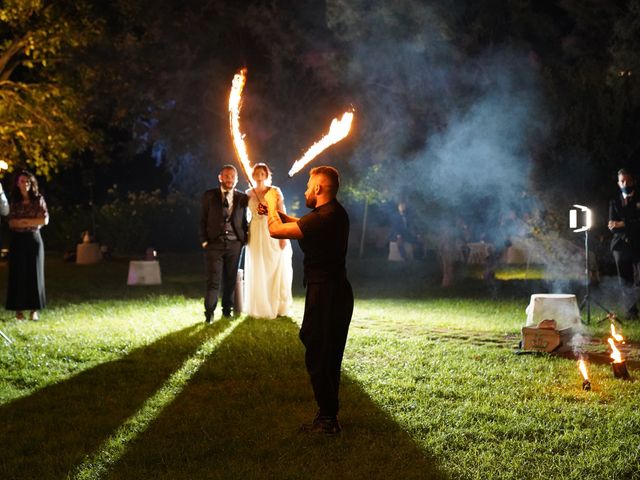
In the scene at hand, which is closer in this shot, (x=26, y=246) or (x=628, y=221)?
(x=26, y=246)

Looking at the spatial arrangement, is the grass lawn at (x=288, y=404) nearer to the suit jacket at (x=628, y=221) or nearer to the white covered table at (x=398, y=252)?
the suit jacket at (x=628, y=221)

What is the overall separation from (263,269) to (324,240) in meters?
6.71

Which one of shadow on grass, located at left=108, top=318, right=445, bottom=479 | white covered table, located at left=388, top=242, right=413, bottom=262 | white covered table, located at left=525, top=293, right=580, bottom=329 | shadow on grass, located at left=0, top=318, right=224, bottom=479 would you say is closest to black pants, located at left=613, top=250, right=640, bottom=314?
white covered table, located at left=525, top=293, right=580, bottom=329

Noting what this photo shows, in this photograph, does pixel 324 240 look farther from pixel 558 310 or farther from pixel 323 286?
pixel 558 310

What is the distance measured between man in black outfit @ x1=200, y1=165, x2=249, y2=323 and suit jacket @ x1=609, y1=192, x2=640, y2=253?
5882 mm

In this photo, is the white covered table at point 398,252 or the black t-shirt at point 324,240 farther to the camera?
the white covered table at point 398,252

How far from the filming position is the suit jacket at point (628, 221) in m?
13.8

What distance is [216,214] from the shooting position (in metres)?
13.0

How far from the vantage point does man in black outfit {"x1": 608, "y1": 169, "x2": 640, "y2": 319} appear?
1377cm

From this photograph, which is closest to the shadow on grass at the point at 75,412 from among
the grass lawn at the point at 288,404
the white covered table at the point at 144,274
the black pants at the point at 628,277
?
the grass lawn at the point at 288,404

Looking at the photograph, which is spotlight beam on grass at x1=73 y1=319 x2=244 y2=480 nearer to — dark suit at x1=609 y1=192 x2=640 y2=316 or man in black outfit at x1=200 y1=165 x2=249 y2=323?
man in black outfit at x1=200 y1=165 x2=249 y2=323

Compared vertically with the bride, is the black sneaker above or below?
below

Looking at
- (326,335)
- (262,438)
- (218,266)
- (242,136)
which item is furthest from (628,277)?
(262,438)

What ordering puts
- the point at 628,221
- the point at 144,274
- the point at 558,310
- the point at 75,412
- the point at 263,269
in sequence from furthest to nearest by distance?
the point at 144,274 < the point at 628,221 < the point at 263,269 < the point at 558,310 < the point at 75,412
